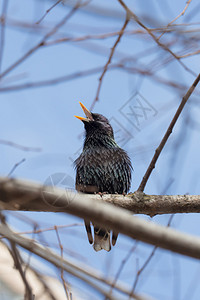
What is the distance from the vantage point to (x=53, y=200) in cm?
167

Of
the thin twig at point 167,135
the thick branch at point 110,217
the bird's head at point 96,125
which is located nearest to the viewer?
the thick branch at point 110,217

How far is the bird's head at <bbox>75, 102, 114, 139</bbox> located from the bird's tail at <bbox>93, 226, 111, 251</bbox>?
132cm

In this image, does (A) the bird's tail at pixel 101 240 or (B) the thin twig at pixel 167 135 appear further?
(A) the bird's tail at pixel 101 240

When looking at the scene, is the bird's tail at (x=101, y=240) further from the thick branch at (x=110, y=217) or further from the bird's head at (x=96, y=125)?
the thick branch at (x=110, y=217)

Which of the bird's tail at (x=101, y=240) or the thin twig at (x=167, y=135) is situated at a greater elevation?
the thin twig at (x=167, y=135)

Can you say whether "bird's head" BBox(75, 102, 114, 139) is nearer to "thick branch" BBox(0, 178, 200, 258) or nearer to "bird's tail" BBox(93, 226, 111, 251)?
"bird's tail" BBox(93, 226, 111, 251)

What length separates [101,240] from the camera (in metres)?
4.75

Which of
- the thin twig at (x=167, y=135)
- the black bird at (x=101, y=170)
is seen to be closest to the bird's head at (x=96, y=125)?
the black bird at (x=101, y=170)

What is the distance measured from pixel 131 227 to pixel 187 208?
2.02m

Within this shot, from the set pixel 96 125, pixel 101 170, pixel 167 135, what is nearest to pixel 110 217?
pixel 167 135

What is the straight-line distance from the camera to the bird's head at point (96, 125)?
17.6ft

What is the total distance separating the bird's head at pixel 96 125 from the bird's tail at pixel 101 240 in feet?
4.34

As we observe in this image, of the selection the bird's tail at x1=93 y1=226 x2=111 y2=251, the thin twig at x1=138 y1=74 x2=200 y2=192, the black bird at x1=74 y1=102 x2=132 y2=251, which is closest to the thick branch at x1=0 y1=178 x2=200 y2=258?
the thin twig at x1=138 y1=74 x2=200 y2=192

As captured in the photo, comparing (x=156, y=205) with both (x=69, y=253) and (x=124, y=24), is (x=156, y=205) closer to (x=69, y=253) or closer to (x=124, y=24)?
(x=69, y=253)
